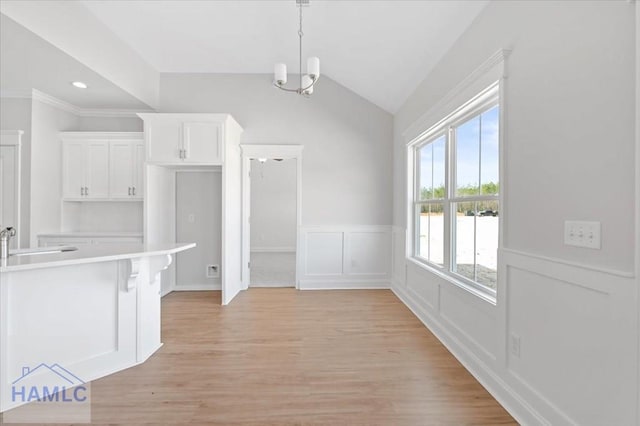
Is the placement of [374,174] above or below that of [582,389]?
above

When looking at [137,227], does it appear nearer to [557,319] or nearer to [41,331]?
[41,331]

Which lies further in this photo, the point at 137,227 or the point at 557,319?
the point at 137,227

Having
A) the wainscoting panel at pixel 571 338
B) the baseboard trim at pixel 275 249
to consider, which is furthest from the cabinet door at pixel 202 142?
the baseboard trim at pixel 275 249

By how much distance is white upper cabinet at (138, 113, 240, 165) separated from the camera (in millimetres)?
3945

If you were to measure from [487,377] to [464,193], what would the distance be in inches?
57.5

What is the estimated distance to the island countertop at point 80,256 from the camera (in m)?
1.90

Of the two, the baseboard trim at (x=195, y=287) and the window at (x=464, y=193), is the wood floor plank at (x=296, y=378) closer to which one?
the window at (x=464, y=193)

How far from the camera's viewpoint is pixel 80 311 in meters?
2.24

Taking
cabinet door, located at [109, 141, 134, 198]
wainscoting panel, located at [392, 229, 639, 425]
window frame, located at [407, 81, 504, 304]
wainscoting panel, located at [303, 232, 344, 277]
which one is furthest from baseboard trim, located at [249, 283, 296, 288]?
wainscoting panel, located at [392, 229, 639, 425]

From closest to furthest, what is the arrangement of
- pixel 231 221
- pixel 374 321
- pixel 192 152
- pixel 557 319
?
pixel 557 319 → pixel 374 321 → pixel 192 152 → pixel 231 221

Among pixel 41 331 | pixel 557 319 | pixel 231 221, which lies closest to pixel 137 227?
pixel 231 221

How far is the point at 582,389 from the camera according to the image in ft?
4.76

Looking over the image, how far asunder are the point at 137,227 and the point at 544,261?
4752 mm

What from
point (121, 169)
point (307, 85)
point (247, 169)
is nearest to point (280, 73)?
point (307, 85)
